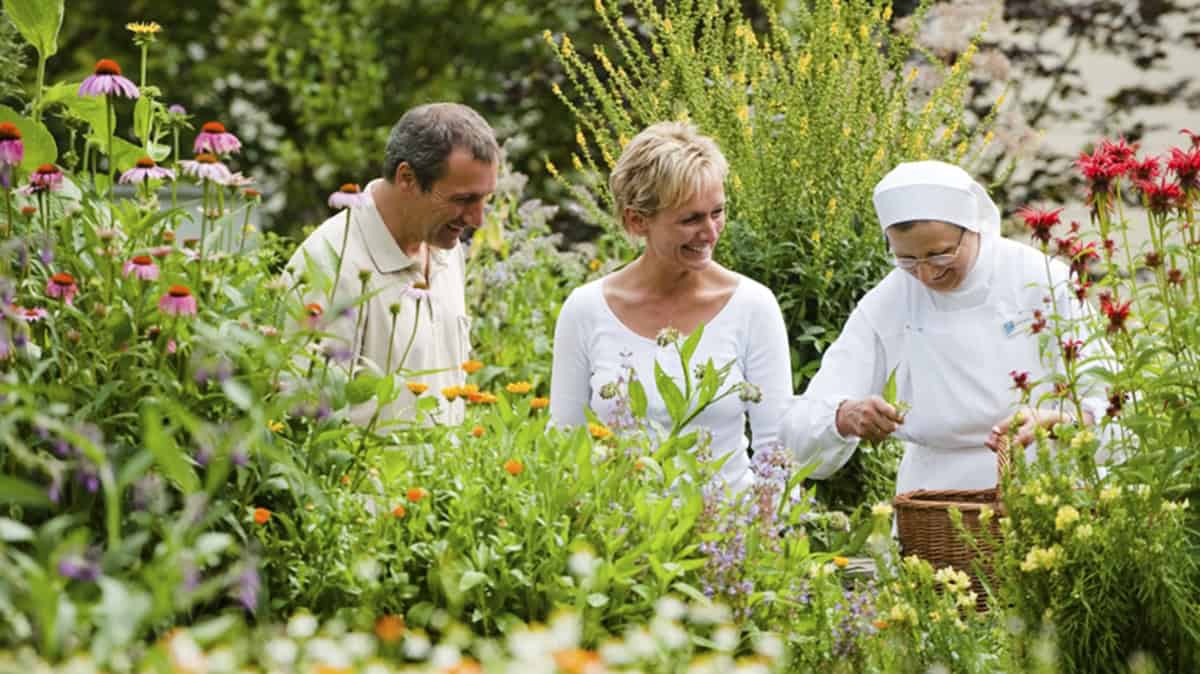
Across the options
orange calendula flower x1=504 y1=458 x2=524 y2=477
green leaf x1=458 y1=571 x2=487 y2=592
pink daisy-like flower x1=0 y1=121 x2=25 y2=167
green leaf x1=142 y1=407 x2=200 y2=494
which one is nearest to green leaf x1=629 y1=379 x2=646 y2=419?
orange calendula flower x1=504 y1=458 x2=524 y2=477

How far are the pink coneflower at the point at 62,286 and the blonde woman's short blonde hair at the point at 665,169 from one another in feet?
5.18

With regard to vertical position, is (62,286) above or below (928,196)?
below

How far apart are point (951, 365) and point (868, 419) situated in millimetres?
369

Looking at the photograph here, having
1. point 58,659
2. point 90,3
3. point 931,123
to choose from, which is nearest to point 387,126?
point 90,3

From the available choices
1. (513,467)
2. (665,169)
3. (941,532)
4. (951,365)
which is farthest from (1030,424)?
(513,467)

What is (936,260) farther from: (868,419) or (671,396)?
(671,396)

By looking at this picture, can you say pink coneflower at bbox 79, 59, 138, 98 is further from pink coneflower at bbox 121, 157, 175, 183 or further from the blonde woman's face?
the blonde woman's face

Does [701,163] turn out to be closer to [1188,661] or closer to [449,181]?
[449,181]

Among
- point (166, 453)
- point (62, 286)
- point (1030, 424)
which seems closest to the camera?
point (166, 453)

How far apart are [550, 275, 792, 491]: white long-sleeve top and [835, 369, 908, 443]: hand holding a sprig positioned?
0.64ft

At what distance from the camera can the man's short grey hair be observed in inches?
144

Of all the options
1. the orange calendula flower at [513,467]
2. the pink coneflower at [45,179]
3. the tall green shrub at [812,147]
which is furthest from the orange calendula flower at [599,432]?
the tall green shrub at [812,147]

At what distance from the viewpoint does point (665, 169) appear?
3547 millimetres

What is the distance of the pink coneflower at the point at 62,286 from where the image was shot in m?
2.29
